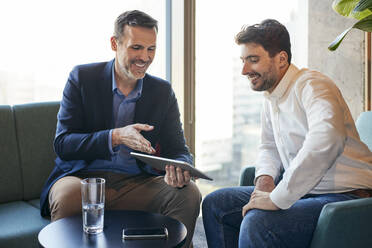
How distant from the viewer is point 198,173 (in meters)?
2.03

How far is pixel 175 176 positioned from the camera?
222 cm

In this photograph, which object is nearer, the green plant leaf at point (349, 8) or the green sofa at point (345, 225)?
the green sofa at point (345, 225)

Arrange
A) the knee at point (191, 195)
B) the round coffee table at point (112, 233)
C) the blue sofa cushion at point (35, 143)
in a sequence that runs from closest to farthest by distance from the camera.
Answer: the round coffee table at point (112, 233), the knee at point (191, 195), the blue sofa cushion at point (35, 143)

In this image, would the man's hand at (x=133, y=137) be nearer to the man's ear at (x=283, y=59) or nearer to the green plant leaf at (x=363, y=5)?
the man's ear at (x=283, y=59)

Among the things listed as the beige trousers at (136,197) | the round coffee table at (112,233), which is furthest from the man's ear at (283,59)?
the round coffee table at (112,233)

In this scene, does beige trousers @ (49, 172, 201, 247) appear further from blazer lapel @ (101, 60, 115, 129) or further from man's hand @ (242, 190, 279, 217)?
man's hand @ (242, 190, 279, 217)

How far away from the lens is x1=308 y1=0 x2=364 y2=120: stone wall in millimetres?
3297

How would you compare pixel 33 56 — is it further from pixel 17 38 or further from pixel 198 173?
pixel 198 173

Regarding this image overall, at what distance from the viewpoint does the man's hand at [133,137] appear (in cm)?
220

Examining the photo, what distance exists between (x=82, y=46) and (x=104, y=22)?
224 mm

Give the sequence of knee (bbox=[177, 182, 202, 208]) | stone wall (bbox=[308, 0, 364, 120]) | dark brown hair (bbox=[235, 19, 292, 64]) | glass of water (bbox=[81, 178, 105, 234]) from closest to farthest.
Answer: glass of water (bbox=[81, 178, 105, 234]), dark brown hair (bbox=[235, 19, 292, 64]), knee (bbox=[177, 182, 202, 208]), stone wall (bbox=[308, 0, 364, 120])

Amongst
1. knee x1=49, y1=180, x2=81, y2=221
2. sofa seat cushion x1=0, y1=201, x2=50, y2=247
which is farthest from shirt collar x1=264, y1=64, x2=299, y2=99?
sofa seat cushion x1=0, y1=201, x2=50, y2=247

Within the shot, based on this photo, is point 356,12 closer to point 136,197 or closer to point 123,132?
point 123,132

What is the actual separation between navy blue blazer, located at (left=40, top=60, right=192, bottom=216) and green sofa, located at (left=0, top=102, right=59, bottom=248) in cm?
27
